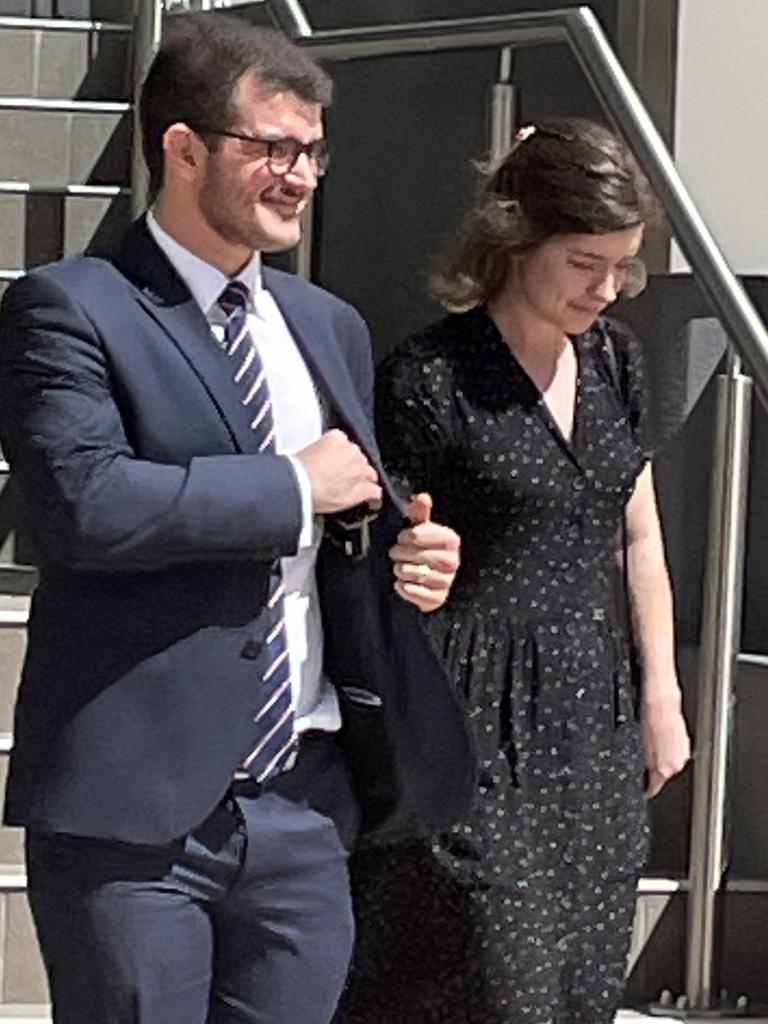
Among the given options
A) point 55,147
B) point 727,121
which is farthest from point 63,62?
point 727,121

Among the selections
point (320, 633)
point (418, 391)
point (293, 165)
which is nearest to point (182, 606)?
point (320, 633)

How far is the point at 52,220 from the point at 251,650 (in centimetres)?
321

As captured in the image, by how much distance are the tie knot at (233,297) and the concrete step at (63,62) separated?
137 inches

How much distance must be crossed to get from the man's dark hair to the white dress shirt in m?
0.12

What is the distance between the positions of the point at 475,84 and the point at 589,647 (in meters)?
2.70

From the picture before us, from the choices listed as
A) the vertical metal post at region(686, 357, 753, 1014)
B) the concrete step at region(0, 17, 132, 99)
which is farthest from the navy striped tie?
the concrete step at region(0, 17, 132, 99)

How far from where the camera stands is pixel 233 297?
2.88 m

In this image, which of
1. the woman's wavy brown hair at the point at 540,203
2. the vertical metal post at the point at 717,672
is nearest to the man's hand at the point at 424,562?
the woman's wavy brown hair at the point at 540,203

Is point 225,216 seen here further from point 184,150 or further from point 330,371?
point 330,371

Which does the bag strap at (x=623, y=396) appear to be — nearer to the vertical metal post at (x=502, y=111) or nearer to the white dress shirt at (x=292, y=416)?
the white dress shirt at (x=292, y=416)

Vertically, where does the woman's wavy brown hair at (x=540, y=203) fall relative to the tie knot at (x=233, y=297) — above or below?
above

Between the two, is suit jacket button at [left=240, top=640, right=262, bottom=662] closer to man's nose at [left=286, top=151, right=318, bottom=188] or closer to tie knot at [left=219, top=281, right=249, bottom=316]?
tie knot at [left=219, top=281, right=249, bottom=316]

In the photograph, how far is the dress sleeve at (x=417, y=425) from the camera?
11.2 ft

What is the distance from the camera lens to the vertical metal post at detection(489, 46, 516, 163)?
484 cm
